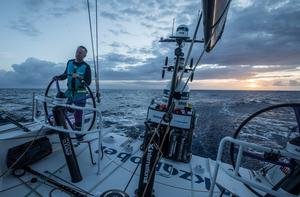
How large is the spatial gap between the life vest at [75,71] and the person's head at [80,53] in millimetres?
104

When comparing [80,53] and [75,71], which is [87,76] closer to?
[75,71]

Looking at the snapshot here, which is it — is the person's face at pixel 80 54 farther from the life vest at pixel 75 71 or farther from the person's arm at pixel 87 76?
the person's arm at pixel 87 76

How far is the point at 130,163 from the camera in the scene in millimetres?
3777

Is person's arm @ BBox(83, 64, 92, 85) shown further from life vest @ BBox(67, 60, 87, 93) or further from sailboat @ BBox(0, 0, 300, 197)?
sailboat @ BBox(0, 0, 300, 197)

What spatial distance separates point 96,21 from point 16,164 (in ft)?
9.31

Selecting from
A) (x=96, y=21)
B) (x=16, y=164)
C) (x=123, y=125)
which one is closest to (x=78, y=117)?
(x=16, y=164)

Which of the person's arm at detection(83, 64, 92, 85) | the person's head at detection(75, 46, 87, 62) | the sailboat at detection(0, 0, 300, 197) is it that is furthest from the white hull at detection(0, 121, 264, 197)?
the person's head at detection(75, 46, 87, 62)

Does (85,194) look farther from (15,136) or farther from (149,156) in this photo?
(15,136)

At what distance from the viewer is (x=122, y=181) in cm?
312

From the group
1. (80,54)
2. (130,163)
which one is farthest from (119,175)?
(80,54)

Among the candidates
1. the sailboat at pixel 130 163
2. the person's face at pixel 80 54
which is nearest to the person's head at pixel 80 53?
the person's face at pixel 80 54

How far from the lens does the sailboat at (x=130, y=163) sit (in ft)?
6.57

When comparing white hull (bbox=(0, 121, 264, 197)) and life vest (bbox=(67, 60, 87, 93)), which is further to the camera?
life vest (bbox=(67, 60, 87, 93))

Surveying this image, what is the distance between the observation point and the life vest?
3.45 m
